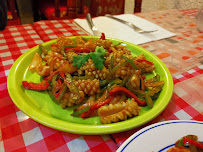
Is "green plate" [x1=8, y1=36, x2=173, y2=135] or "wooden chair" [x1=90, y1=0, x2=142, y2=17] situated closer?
"green plate" [x1=8, y1=36, x2=173, y2=135]

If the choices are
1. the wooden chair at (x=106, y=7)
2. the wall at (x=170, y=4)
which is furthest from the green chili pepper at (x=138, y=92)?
the wall at (x=170, y=4)

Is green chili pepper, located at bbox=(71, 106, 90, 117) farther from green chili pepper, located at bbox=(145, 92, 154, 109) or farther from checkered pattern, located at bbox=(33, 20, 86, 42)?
checkered pattern, located at bbox=(33, 20, 86, 42)

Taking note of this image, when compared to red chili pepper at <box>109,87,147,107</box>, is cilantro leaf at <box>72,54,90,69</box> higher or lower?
higher

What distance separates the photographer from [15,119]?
76 centimetres

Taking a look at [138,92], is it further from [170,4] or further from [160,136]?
[170,4]

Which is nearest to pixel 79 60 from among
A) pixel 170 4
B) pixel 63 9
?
pixel 63 9

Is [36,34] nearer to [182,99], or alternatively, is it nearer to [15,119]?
[15,119]

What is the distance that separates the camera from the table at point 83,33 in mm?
672

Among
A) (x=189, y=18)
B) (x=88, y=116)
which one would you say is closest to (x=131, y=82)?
(x=88, y=116)

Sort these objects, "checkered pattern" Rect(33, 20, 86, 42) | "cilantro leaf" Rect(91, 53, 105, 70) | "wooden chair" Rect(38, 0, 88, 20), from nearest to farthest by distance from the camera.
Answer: "cilantro leaf" Rect(91, 53, 105, 70), "checkered pattern" Rect(33, 20, 86, 42), "wooden chair" Rect(38, 0, 88, 20)

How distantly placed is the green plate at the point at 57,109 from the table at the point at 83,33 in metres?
0.07

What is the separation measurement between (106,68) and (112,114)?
1.03ft

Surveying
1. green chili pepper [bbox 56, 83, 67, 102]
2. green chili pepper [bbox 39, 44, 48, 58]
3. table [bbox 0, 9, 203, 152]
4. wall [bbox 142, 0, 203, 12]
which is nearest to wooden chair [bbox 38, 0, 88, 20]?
table [bbox 0, 9, 203, 152]

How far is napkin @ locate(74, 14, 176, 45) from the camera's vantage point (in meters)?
1.62
